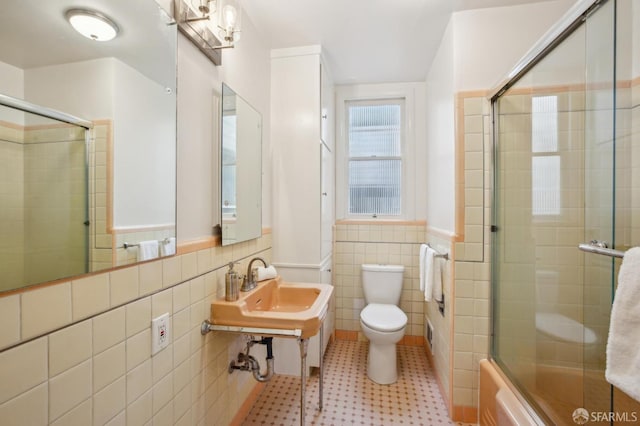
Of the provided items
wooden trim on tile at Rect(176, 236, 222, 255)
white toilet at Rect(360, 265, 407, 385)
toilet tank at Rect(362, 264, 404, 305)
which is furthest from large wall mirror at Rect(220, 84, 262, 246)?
toilet tank at Rect(362, 264, 404, 305)

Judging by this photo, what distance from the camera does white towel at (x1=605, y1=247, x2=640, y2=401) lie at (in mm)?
740

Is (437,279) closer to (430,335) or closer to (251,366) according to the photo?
(430,335)

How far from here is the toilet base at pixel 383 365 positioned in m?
2.04

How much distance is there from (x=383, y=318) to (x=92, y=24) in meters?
2.22

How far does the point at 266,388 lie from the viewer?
1.96 m

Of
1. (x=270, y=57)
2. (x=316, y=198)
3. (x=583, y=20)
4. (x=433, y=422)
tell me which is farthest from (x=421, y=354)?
(x=270, y=57)

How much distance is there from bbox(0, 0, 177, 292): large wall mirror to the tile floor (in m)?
1.34

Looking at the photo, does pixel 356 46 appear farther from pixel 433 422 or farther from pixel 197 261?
pixel 433 422

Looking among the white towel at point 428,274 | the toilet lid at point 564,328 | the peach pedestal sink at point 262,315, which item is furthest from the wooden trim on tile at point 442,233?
the peach pedestal sink at point 262,315

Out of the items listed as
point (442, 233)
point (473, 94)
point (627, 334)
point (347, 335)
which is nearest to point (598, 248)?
point (627, 334)

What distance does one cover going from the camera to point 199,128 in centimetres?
127

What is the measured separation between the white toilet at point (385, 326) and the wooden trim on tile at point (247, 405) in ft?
2.72

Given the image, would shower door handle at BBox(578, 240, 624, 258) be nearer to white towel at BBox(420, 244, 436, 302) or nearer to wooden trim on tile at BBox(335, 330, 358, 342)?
white towel at BBox(420, 244, 436, 302)

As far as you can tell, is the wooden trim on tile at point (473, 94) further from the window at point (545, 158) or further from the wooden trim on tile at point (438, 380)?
the wooden trim on tile at point (438, 380)
